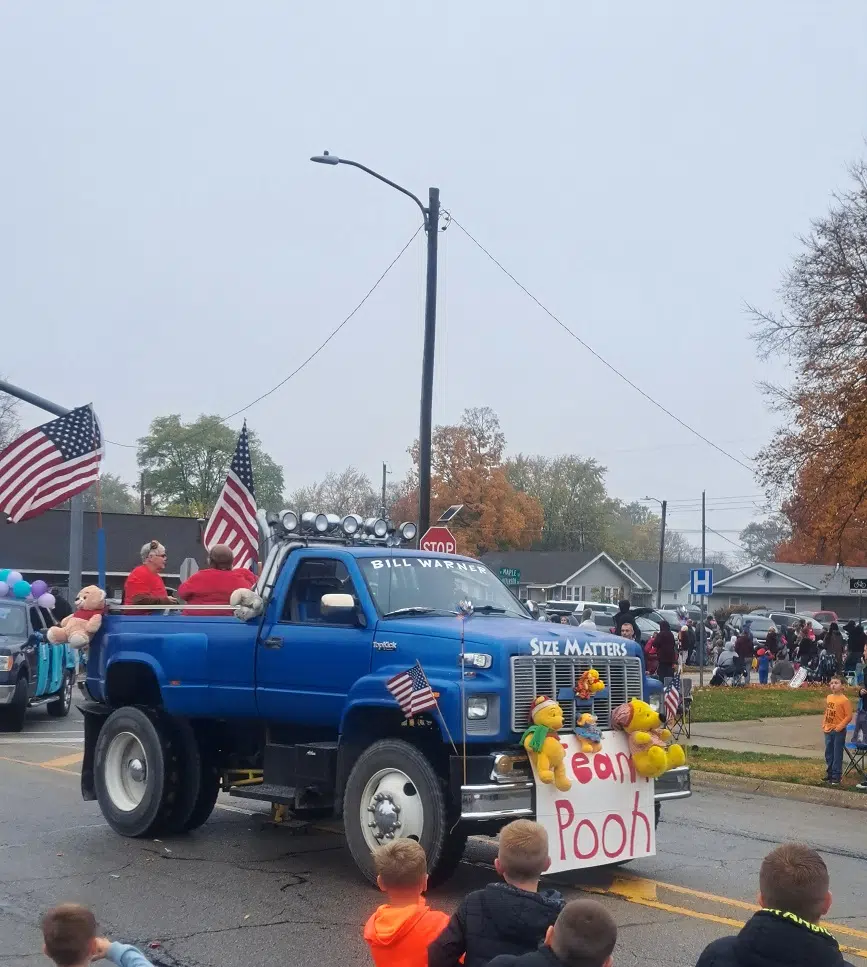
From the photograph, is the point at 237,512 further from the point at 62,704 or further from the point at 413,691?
Answer: the point at 62,704

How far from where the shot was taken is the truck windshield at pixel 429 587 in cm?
Result: 941

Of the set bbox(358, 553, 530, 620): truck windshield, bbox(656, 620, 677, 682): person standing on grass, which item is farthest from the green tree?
bbox(358, 553, 530, 620): truck windshield

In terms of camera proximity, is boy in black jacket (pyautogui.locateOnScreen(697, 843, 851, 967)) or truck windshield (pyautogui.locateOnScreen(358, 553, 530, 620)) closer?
boy in black jacket (pyautogui.locateOnScreen(697, 843, 851, 967))

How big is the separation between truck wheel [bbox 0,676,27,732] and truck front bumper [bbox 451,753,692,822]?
11.9 meters

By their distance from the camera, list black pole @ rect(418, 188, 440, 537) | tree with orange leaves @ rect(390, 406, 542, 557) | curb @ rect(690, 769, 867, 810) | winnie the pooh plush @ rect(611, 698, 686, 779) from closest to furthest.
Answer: winnie the pooh plush @ rect(611, 698, 686, 779) → curb @ rect(690, 769, 867, 810) → black pole @ rect(418, 188, 440, 537) → tree with orange leaves @ rect(390, 406, 542, 557)

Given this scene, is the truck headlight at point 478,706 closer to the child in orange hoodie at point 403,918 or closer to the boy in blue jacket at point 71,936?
the child in orange hoodie at point 403,918

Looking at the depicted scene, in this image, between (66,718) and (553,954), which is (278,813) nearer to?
(553,954)

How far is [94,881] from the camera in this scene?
8.75 meters

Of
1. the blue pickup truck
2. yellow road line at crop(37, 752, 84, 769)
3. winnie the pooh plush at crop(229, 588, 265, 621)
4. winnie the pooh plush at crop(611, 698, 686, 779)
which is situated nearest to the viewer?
the blue pickup truck

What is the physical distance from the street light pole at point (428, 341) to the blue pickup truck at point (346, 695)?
10.9m

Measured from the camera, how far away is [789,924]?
3725mm

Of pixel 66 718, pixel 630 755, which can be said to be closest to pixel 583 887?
pixel 630 755

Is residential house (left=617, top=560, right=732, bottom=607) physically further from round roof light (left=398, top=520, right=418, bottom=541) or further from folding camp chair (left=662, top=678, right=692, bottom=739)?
round roof light (left=398, top=520, right=418, bottom=541)

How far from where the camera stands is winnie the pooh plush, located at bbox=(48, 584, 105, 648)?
10523 millimetres
